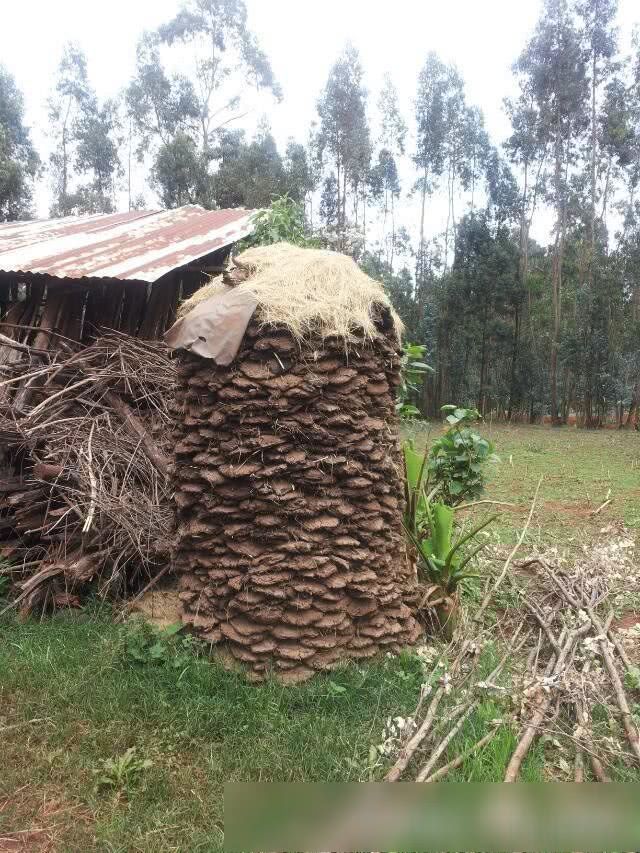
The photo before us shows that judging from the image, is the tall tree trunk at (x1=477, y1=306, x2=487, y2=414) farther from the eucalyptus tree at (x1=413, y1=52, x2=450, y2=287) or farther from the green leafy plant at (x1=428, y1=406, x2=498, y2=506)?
the green leafy plant at (x1=428, y1=406, x2=498, y2=506)

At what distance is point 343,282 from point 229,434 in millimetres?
1227

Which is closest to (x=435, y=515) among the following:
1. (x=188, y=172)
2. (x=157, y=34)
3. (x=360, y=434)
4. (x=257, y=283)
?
(x=360, y=434)

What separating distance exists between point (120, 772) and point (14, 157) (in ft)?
101

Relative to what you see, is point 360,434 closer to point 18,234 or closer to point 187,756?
point 187,756

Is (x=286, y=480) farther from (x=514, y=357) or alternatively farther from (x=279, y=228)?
(x=514, y=357)

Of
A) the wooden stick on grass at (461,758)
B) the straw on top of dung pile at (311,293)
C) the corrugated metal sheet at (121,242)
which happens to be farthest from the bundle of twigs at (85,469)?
the wooden stick on grass at (461,758)

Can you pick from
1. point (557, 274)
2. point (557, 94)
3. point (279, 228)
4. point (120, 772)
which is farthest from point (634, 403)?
point (120, 772)

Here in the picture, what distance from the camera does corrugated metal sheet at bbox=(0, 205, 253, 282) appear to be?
22.2 feet

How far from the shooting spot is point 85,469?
4.66 meters

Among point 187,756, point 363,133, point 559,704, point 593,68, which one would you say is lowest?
point 187,756

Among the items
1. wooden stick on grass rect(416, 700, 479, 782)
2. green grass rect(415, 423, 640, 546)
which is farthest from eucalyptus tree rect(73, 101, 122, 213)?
wooden stick on grass rect(416, 700, 479, 782)

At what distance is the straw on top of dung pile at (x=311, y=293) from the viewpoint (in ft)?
12.2

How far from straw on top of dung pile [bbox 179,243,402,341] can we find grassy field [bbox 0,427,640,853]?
206 centimetres

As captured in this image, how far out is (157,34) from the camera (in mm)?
28609
